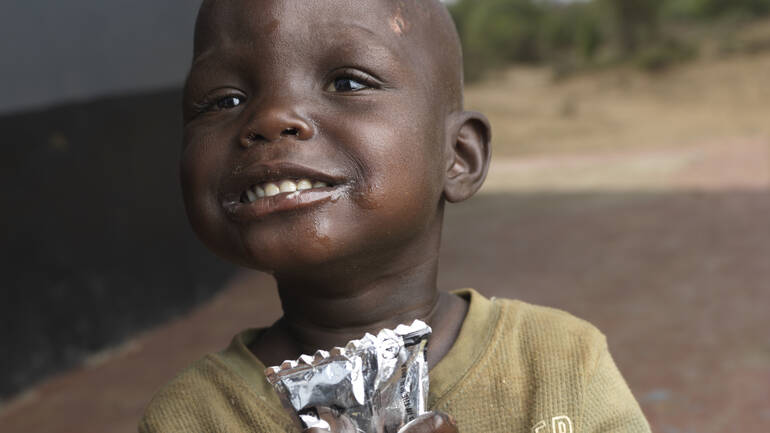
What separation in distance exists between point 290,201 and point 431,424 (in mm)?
332

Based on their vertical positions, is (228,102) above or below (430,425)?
above

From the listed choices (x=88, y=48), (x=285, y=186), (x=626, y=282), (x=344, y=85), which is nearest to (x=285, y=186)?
(x=285, y=186)

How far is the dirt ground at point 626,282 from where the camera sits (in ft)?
12.7

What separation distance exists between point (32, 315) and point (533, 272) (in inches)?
135

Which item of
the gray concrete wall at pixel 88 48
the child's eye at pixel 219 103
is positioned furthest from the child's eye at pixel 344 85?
the gray concrete wall at pixel 88 48

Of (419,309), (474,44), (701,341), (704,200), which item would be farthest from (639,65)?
(419,309)

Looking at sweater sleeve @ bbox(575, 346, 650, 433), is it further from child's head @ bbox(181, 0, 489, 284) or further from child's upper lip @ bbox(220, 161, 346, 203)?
child's upper lip @ bbox(220, 161, 346, 203)

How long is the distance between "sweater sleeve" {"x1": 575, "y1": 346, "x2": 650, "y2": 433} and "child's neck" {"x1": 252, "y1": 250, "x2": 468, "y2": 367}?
227 millimetres

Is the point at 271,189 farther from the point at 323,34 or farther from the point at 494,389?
the point at 494,389

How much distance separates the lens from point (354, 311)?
4.22 feet

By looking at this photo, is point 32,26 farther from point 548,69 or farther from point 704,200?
point 548,69

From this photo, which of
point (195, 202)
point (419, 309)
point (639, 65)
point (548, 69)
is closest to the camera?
point (195, 202)

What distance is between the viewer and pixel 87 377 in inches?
173

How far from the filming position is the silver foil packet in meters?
A: 1.08
